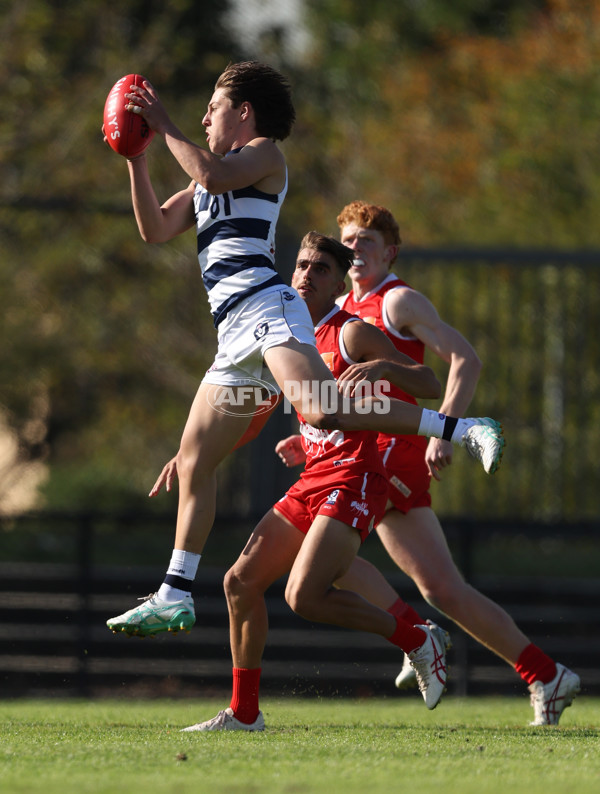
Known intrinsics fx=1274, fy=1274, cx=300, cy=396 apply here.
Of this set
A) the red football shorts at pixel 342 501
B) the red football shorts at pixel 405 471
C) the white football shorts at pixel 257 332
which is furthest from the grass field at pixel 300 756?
the white football shorts at pixel 257 332

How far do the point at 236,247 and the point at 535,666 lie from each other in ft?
7.87

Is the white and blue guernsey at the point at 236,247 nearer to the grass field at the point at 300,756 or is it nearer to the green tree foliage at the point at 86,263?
the grass field at the point at 300,756

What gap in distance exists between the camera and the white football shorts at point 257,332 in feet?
15.8

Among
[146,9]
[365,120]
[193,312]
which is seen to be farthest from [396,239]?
[365,120]

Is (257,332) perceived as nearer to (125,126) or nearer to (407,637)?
(125,126)

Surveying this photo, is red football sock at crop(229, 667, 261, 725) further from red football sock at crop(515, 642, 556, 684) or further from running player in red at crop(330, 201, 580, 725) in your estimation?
red football sock at crop(515, 642, 556, 684)

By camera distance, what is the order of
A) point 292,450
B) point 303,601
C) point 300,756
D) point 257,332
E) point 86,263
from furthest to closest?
point 86,263, point 292,450, point 303,601, point 257,332, point 300,756

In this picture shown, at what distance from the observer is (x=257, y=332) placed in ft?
15.9

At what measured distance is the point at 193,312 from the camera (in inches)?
517

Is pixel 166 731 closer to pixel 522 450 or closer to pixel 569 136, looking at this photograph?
pixel 522 450

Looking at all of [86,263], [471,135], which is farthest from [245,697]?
[471,135]

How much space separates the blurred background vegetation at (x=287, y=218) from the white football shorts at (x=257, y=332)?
4127 millimetres

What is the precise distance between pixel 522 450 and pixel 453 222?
1013 centimetres

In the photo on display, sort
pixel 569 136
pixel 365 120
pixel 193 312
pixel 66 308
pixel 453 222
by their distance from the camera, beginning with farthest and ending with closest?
pixel 365 120 → pixel 453 222 → pixel 569 136 → pixel 193 312 → pixel 66 308
